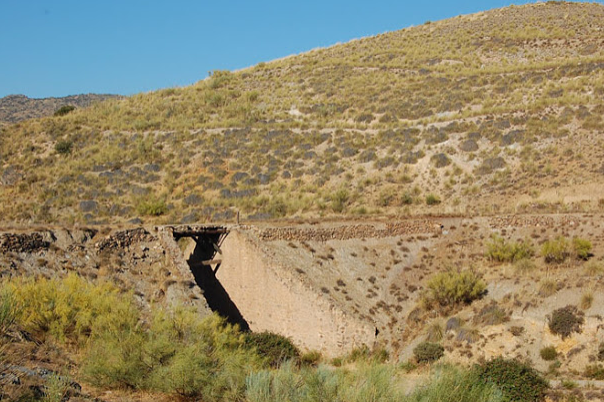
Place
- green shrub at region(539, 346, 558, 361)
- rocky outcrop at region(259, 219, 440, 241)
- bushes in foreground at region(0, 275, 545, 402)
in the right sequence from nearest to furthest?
bushes in foreground at region(0, 275, 545, 402)
green shrub at region(539, 346, 558, 361)
rocky outcrop at region(259, 219, 440, 241)

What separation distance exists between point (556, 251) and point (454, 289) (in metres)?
4.61

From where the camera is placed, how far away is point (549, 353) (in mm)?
18812

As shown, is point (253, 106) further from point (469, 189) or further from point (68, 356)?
point (68, 356)

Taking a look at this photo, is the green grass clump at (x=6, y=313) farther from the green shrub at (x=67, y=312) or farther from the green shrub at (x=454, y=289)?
the green shrub at (x=454, y=289)

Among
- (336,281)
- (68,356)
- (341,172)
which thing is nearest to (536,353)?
(336,281)

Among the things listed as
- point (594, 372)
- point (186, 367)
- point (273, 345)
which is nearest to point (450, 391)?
point (186, 367)

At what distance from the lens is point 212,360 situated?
12234 mm

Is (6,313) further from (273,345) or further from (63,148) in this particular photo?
(63,148)

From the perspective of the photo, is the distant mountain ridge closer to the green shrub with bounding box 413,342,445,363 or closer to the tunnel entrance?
the tunnel entrance

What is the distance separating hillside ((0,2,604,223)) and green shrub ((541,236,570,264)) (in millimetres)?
5919

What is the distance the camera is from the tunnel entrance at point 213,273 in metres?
24.6

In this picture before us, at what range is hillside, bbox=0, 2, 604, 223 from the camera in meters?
36.4

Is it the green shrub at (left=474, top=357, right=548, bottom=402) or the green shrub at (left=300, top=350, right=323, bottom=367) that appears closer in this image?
the green shrub at (left=474, top=357, right=548, bottom=402)

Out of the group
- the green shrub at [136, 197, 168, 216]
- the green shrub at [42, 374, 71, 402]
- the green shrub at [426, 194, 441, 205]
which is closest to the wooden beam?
the green shrub at [136, 197, 168, 216]
